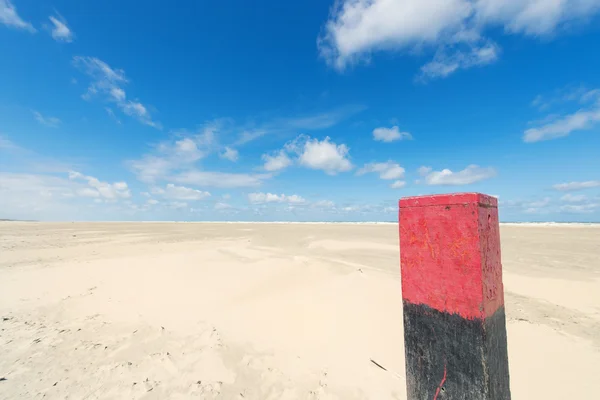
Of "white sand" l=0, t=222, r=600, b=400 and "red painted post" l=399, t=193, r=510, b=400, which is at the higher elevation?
"red painted post" l=399, t=193, r=510, b=400

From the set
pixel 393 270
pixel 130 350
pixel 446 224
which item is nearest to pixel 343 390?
pixel 446 224

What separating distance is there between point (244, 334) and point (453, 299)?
4.11 metres

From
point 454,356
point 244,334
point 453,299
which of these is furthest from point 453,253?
point 244,334

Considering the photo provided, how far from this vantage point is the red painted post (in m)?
1.32

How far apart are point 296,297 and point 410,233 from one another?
5272mm

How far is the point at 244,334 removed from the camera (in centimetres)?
455

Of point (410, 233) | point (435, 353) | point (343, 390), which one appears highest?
point (410, 233)

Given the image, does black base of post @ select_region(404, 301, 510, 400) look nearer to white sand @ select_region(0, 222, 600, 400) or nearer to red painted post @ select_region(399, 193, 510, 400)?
red painted post @ select_region(399, 193, 510, 400)

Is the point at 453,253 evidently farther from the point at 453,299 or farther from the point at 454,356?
the point at 454,356

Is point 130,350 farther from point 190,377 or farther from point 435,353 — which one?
point 435,353

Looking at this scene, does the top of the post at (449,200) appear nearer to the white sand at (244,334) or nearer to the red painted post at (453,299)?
the red painted post at (453,299)

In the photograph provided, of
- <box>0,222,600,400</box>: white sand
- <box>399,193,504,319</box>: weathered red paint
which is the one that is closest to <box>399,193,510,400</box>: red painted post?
<box>399,193,504,319</box>: weathered red paint

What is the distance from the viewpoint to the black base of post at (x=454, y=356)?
1.32 metres

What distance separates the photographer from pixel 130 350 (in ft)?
12.8
